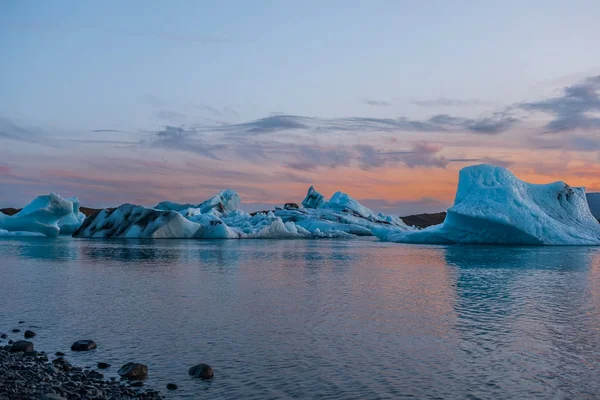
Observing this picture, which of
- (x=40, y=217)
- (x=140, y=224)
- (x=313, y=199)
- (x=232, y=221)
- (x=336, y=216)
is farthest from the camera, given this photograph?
(x=313, y=199)

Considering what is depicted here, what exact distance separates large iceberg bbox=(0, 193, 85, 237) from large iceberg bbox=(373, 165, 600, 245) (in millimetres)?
27982

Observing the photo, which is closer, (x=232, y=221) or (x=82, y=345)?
(x=82, y=345)

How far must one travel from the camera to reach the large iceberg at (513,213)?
101 feet

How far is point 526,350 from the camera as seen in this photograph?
7152mm

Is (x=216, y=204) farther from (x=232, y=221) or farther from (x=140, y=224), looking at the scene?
(x=140, y=224)

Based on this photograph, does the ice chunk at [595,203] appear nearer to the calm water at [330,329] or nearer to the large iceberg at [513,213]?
the large iceberg at [513,213]

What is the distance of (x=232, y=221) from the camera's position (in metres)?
52.9

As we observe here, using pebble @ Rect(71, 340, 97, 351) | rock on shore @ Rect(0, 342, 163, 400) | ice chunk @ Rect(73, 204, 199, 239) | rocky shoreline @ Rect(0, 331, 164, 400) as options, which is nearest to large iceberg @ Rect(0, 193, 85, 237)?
ice chunk @ Rect(73, 204, 199, 239)

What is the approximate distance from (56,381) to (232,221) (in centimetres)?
4747

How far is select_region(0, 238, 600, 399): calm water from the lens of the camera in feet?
19.2

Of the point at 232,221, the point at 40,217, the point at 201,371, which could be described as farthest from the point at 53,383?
the point at 232,221

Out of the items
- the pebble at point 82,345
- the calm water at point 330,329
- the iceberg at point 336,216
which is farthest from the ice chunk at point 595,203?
the pebble at point 82,345

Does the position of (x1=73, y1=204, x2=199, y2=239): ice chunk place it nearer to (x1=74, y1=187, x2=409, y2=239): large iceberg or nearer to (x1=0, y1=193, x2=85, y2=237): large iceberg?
(x1=74, y1=187, x2=409, y2=239): large iceberg

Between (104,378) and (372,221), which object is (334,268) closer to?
(104,378)
